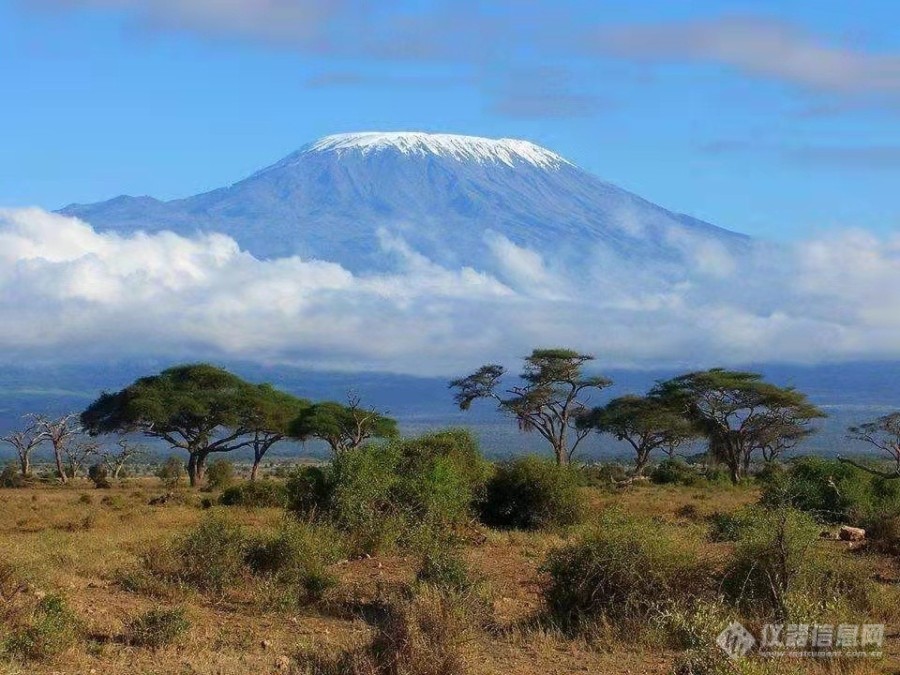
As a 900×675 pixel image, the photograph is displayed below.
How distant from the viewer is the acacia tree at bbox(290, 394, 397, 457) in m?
50.8

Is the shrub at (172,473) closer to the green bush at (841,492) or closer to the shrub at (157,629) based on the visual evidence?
the green bush at (841,492)

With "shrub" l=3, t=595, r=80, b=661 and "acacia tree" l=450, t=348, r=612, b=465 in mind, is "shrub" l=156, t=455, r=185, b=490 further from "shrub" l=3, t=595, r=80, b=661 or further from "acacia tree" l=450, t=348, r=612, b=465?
"shrub" l=3, t=595, r=80, b=661

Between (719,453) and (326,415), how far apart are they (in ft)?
58.5

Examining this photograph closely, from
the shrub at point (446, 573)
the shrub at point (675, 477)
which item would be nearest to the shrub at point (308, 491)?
the shrub at point (446, 573)

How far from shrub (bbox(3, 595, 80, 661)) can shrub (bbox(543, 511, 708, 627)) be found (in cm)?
505

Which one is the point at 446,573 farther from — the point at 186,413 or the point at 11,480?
the point at 186,413

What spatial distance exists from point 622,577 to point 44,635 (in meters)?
5.86

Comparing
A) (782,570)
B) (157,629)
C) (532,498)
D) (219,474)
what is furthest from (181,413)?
(782,570)

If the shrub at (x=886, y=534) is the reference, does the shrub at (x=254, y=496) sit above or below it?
below

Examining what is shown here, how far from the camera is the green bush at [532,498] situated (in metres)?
24.6

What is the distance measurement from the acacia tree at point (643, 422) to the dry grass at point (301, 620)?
110ft

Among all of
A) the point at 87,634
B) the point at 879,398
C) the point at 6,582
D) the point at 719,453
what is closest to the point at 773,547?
the point at 87,634

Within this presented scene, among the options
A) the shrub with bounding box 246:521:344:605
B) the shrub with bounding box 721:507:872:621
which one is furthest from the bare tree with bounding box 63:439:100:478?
the shrub with bounding box 721:507:872:621

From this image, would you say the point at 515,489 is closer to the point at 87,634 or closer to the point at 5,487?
the point at 87,634
